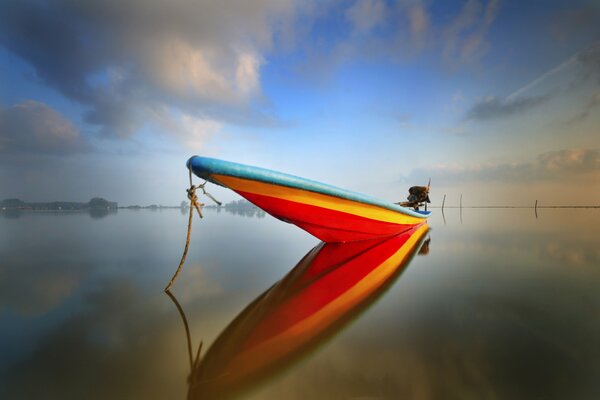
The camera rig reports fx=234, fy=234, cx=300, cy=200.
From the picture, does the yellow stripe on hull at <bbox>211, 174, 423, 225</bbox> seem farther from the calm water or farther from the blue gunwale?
the calm water

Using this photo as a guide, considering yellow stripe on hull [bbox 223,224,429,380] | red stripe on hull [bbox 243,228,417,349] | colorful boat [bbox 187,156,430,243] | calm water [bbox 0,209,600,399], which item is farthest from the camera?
colorful boat [bbox 187,156,430,243]

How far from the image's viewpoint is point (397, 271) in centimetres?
418

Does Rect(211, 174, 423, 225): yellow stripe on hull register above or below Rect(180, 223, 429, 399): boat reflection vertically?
above

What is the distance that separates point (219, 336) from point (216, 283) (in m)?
1.64

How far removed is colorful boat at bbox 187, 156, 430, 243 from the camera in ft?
12.4

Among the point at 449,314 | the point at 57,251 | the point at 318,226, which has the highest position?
the point at 318,226

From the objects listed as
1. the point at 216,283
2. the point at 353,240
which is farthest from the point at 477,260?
the point at 216,283

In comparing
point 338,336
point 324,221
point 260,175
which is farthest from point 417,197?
point 338,336

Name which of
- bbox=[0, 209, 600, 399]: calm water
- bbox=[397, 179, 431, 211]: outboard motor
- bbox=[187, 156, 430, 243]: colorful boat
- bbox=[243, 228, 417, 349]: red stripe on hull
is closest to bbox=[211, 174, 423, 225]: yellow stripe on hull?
bbox=[187, 156, 430, 243]: colorful boat

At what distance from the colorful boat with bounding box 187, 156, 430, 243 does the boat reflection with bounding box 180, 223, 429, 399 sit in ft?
3.97

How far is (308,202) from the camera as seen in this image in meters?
4.88

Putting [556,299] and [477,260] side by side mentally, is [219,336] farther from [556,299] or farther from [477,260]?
[477,260]

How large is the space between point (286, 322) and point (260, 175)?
244cm

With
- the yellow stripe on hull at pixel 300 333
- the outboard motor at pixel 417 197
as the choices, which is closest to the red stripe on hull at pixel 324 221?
the yellow stripe on hull at pixel 300 333
